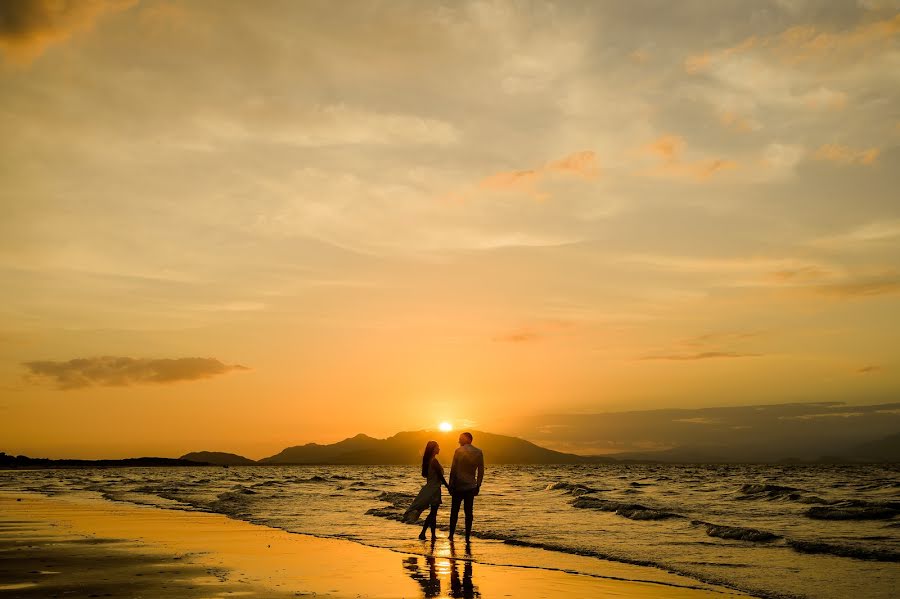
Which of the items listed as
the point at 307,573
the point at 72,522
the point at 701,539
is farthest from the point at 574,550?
the point at 72,522

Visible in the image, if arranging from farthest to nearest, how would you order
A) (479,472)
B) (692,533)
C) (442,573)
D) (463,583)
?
(692,533) < (479,472) < (442,573) < (463,583)

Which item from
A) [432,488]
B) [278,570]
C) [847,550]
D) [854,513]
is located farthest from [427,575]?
[854,513]

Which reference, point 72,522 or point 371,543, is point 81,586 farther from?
point 72,522

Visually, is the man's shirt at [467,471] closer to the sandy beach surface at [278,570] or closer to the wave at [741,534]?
the sandy beach surface at [278,570]

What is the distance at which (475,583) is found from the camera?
11.1 meters

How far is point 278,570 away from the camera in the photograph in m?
12.3

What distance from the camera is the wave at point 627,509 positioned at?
2555 centimetres

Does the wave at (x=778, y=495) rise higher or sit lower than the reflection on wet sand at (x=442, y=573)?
lower

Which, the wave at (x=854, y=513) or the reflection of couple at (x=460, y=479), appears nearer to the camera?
the reflection of couple at (x=460, y=479)

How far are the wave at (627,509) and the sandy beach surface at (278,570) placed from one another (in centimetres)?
1047

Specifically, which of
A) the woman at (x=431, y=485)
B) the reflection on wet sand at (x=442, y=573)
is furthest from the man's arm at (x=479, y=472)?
the reflection on wet sand at (x=442, y=573)

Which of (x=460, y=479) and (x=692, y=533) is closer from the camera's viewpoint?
(x=460, y=479)

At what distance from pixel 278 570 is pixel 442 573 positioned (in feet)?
9.41

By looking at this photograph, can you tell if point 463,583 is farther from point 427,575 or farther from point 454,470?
point 454,470
